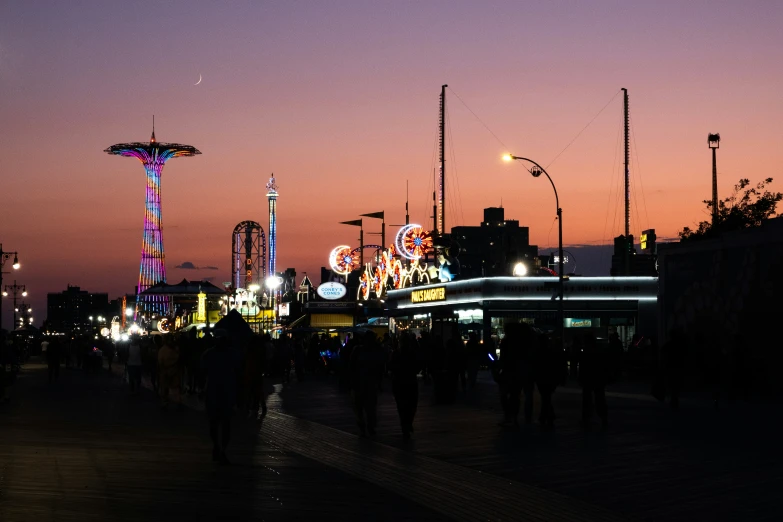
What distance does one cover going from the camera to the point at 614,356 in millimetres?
21297

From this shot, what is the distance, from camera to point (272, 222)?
132m

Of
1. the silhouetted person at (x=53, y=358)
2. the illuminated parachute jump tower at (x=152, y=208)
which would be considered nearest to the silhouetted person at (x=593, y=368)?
the silhouetted person at (x=53, y=358)

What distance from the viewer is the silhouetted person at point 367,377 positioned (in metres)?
18.6

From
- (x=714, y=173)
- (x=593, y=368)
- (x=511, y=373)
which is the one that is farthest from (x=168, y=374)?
(x=714, y=173)

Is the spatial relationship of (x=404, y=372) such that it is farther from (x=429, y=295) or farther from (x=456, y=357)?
(x=429, y=295)

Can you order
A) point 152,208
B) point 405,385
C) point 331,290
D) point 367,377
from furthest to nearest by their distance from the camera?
point 152,208 < point 331,290 < point 367,377 < point 405,385

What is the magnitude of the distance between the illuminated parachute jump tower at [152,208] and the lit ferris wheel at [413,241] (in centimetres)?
8157

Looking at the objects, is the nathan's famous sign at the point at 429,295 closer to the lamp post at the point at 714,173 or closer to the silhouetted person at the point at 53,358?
the lamp post at the point at 714,173

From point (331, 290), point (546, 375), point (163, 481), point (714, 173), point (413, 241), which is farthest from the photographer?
point (331, 290)

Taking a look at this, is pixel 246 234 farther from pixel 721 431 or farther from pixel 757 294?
pixel 721 431

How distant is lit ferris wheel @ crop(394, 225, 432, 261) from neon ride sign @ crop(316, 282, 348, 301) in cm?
1207

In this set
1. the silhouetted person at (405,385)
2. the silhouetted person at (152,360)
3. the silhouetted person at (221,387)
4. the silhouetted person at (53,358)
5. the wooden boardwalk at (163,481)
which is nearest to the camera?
the wooden boardwalk at (163,481)

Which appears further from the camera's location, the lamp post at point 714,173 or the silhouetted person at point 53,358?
the lamp post at point 714,173

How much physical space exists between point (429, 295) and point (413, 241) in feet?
15.0
